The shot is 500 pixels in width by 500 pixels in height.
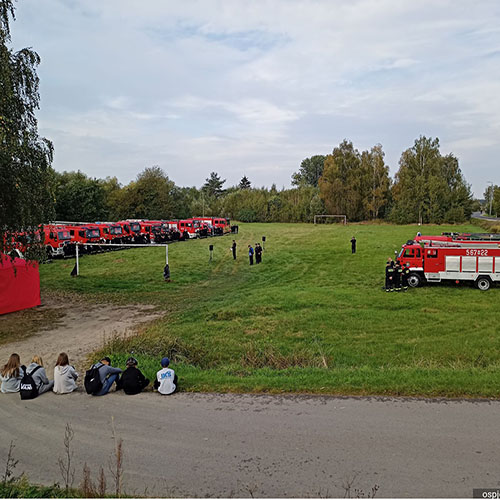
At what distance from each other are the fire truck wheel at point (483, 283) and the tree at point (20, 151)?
20.7 metres

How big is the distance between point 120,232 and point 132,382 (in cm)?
3706

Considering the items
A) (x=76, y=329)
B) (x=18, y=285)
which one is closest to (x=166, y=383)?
(x=76, y=329)

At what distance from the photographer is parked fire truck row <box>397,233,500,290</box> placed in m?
23.4

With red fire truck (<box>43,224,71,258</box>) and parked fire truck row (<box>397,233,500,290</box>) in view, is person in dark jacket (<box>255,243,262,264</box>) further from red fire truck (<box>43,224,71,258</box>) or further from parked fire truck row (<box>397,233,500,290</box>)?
red fire truck (<box>43,224,71,258</box>)

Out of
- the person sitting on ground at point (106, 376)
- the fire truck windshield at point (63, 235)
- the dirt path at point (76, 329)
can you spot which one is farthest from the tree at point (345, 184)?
the person sitting on ground at point (106, 376)

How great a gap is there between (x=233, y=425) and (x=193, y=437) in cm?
73

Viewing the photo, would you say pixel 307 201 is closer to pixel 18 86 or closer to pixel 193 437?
pixel 18 86

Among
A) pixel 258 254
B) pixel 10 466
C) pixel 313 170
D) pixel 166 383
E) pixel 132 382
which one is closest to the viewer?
pixel 10 466

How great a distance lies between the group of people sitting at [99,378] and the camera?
30.5 feet

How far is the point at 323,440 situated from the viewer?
700 cm

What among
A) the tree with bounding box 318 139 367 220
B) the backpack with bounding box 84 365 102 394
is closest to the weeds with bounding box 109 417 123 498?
the backpack with bounding box 84 365 102 394

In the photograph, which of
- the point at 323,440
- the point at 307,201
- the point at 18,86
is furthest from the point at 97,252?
the point at 307,201

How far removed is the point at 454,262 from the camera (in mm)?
24141

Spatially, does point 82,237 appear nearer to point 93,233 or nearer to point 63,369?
point 93,233
